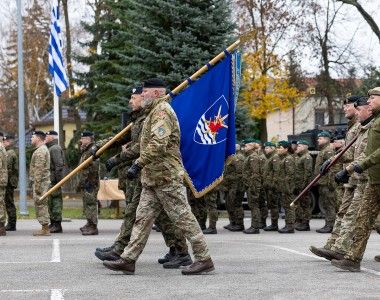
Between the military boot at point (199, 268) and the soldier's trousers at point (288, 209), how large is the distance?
26.7 ft

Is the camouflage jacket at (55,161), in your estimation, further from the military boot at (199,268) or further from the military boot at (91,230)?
the military boot at (199,268)

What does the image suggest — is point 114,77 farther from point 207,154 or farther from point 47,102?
point 47,102

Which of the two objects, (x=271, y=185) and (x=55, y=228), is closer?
(x=55, y=228)

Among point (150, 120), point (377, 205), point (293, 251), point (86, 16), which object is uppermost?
point (86, 16)

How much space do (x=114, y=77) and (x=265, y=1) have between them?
12.5m

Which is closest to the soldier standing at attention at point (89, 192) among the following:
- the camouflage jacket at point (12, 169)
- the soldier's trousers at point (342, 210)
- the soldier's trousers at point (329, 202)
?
the camouflage jacket at point (12, 169)

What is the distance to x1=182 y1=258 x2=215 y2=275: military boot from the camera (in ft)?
31.4

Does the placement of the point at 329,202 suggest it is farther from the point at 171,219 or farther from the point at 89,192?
the point at 171,219

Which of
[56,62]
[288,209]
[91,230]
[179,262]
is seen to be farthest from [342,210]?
[56,62]

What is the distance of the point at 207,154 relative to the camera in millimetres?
12406

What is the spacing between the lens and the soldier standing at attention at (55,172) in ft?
55.4

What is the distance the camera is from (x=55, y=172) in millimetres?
16953

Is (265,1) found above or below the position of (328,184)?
above

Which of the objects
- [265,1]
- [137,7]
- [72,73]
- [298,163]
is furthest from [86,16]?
[298,163]
